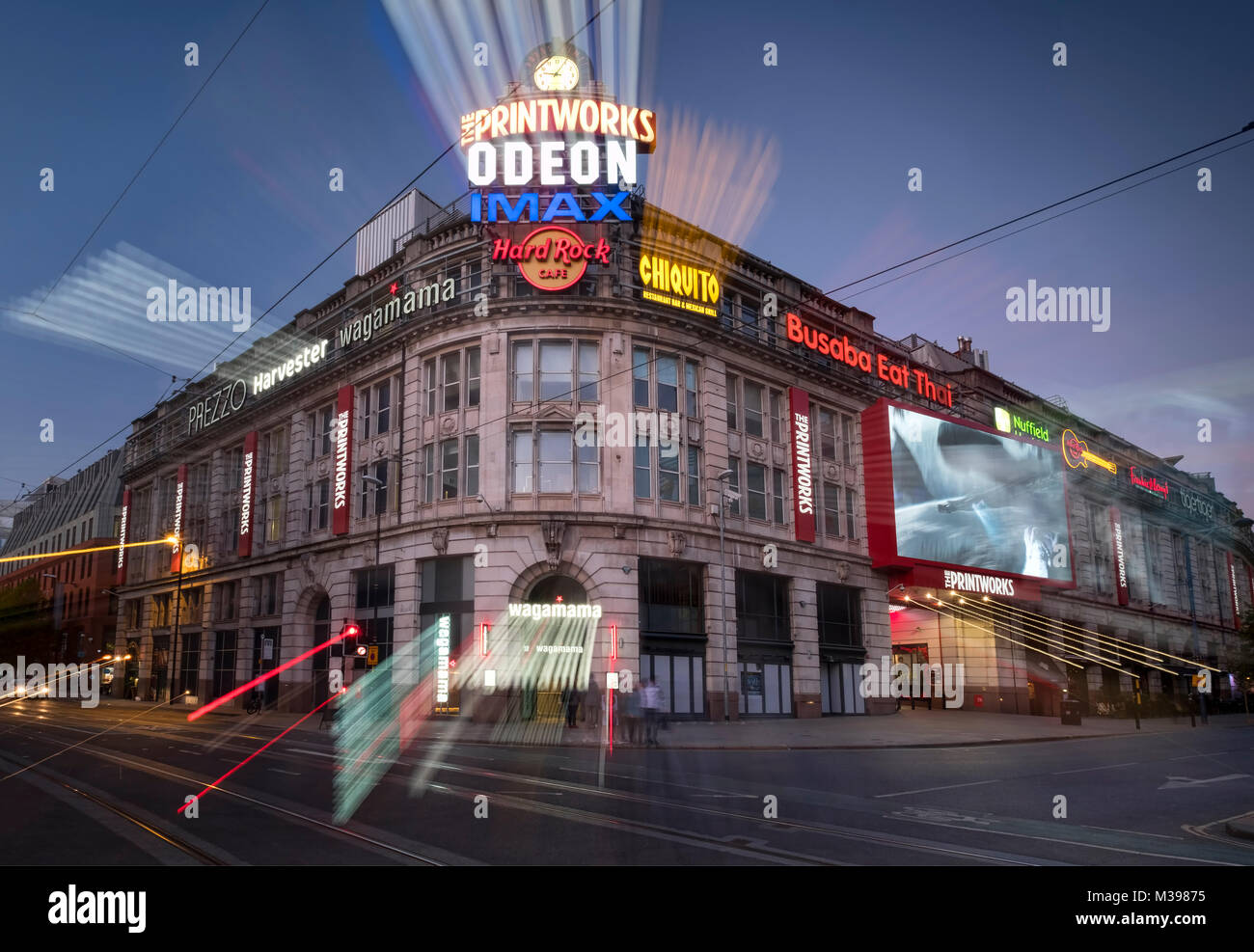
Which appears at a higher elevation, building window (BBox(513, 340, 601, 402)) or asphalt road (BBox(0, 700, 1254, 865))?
building window (BBox(513, 340, 601, 402))

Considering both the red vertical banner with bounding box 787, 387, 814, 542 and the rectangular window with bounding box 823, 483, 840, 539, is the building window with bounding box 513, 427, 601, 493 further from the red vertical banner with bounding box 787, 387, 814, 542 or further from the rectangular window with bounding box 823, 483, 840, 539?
the rectangular window with bounding box 823, 483, 840, 539

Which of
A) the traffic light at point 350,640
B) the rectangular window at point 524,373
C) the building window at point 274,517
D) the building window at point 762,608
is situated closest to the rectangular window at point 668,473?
the building window at point 762,608

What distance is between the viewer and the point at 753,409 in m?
42.9

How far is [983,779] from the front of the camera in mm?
18578

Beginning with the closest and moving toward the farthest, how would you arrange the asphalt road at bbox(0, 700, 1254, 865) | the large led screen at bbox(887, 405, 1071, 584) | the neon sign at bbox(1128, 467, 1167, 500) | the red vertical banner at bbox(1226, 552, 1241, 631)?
the asphalt road at bbox(0, 700, 1254, 865), the large led screen at bbox(887, 405, 1071, 584), the neon sign at bbox(1128, 467, 1167, 500), the red vertical banner at bbox(1226, 552, 1241, 631)

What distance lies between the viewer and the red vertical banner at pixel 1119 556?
68.2 m

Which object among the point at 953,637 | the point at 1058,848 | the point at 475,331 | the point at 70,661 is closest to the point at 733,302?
the point at 475,331

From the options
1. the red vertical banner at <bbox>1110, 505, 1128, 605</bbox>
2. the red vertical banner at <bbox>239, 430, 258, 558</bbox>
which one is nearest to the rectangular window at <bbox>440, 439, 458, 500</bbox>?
the red vertical banner at <bbox>239, 430, 258, 558</bbox>

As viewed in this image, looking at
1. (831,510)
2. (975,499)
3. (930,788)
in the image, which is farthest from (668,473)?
(975,499)

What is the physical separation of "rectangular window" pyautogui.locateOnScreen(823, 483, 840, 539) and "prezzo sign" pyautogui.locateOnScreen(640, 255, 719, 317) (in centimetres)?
1217

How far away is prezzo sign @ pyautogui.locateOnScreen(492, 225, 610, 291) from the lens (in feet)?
121

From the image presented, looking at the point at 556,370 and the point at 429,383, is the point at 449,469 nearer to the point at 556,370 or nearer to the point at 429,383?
the point at 429,383

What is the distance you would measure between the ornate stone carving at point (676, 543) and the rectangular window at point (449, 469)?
925cm

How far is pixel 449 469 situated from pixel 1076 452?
47.6 meters
